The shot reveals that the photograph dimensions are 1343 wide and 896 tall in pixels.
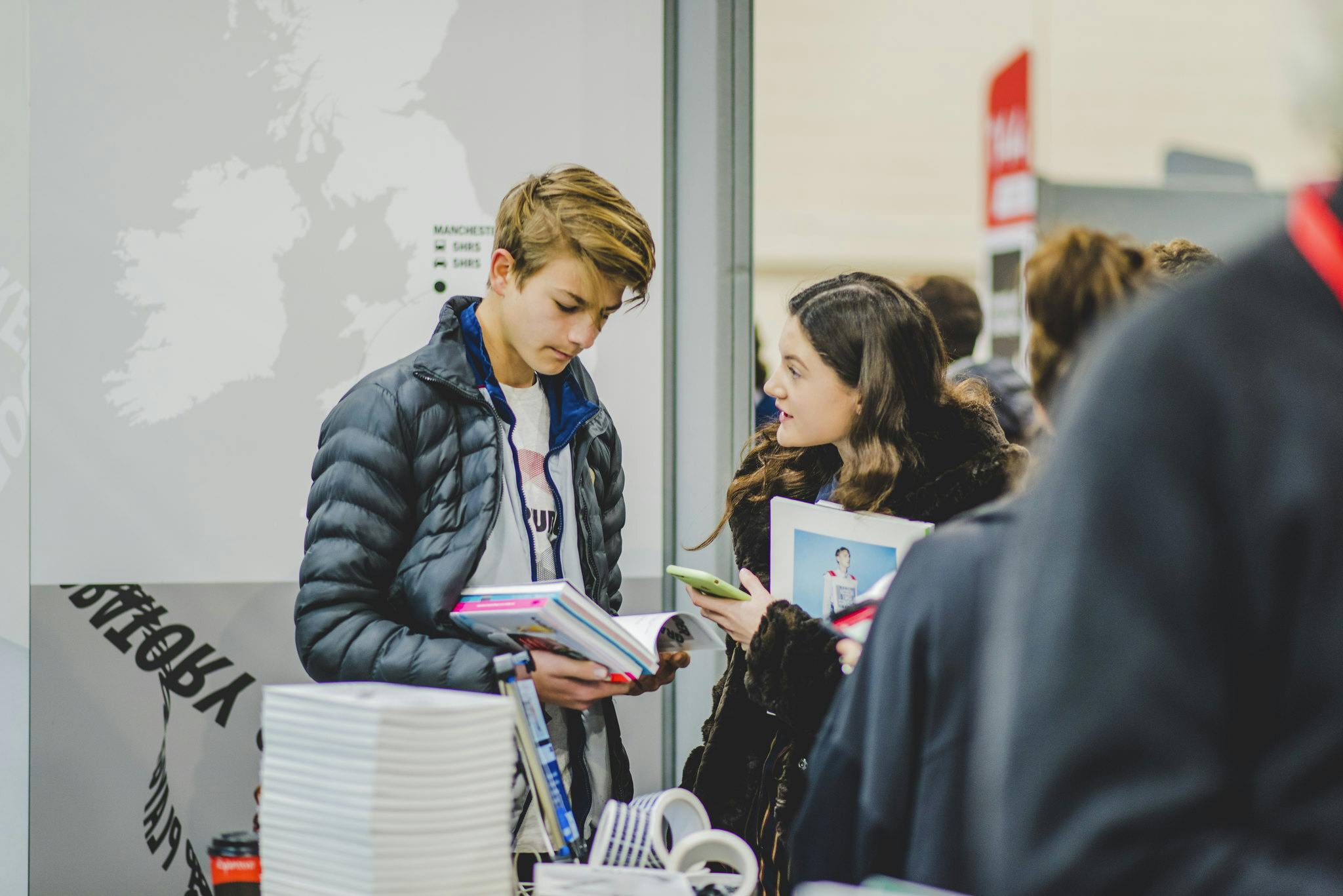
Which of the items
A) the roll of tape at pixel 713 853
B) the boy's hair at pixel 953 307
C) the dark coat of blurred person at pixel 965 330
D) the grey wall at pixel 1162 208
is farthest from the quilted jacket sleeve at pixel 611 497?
the grey wall at pixel 1162 208

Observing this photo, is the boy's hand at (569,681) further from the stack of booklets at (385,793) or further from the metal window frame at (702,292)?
the metal window frame at (702,292)

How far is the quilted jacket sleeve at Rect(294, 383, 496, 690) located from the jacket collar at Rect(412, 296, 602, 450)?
5.0 inches

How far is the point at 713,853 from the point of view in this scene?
171cm

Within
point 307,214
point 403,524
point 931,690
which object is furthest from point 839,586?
point 307,214

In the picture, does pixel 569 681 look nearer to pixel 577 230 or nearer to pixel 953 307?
pixel 577 230

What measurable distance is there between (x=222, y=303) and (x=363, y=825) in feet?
6.40

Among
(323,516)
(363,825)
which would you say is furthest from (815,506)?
(363,825)

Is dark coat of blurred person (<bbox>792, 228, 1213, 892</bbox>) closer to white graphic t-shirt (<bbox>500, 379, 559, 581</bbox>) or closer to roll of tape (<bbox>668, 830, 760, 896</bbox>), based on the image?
roll of tape (<bbox>668, 830, 760, 896</bbox>)

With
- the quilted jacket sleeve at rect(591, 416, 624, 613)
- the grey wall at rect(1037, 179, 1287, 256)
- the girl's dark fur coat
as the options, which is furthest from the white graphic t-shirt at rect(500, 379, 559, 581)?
the grey wall at rect(1037, 179, 1287, 256)

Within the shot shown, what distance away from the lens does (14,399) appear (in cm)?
287

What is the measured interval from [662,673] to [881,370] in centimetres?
74

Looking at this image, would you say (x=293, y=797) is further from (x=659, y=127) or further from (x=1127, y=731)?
(x=659, y=127)

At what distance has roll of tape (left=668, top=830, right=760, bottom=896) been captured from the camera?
1630mm

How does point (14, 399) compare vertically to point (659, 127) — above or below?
below
